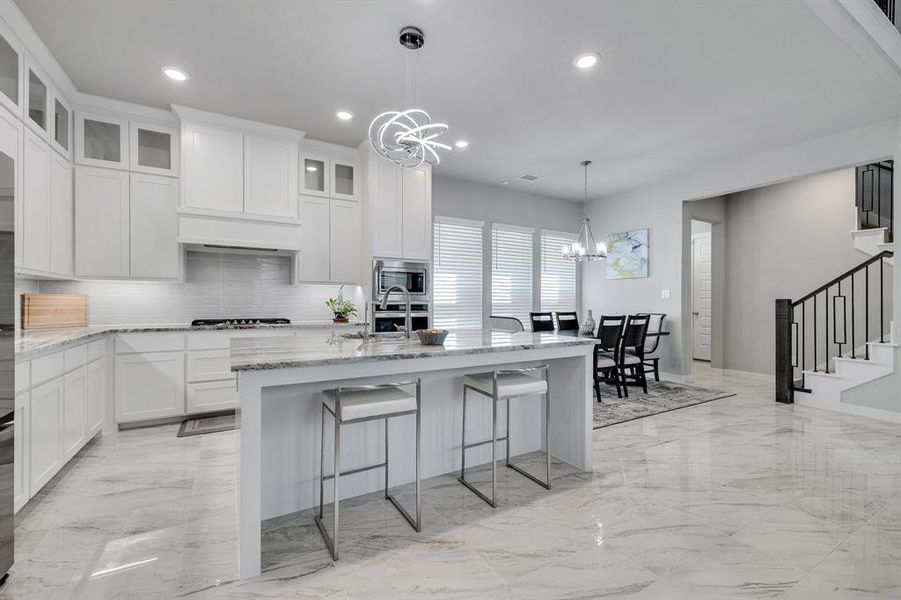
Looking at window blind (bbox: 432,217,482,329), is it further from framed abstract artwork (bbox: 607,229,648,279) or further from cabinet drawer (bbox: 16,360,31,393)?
cabinet drawer (bbox: 16,360,31,393)

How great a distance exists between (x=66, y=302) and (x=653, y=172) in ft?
22.0

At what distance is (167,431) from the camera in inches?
145

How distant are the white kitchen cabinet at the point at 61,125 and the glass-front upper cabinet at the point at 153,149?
418 mm

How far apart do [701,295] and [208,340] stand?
298 inches

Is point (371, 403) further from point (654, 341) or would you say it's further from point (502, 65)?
point (654, 341)

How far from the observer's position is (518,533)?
6.82 ft

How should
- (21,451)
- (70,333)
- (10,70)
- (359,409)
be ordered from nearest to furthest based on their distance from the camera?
(359,409)
(21,451)
(10,70)
(70,333)

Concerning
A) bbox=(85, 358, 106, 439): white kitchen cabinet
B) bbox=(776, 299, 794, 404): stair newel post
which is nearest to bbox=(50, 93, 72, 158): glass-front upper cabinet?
bbox=(85, 358, 106, 439): white kitchen cabinet

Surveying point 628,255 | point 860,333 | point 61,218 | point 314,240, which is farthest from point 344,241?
point 860,333

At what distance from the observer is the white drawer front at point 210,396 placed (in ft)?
12.7

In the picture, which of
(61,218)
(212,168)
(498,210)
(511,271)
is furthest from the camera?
(511,271)

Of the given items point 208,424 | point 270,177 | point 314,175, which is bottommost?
point 208,424

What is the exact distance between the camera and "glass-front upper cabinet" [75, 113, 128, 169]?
3.63 metres

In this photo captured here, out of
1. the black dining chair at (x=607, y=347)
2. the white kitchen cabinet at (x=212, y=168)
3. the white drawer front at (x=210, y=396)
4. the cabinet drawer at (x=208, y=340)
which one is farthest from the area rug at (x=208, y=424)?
the black dining chair at (x=607, y=347)
